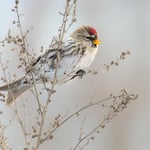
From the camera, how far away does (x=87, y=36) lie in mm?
3486

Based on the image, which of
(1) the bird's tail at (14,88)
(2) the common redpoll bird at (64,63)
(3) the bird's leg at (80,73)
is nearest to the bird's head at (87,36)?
(2) the common redpoll bird at (64,63)

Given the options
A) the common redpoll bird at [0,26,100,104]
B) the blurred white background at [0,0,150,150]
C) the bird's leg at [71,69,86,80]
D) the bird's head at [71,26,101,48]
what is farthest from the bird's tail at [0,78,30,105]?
the blurred white background at [0,0,150,150]

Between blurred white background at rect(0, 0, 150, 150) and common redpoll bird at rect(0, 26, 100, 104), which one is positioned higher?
common redpoll bird at rect(0, 26, 100, 104)

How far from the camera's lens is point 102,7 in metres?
7.21

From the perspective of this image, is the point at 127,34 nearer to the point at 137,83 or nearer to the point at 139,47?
the point at 139,47

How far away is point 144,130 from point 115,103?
3864mm

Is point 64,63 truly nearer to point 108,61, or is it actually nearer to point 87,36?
point 87,36

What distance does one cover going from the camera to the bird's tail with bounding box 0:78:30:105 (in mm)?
2872

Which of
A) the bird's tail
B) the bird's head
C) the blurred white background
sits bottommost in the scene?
the blurred white background

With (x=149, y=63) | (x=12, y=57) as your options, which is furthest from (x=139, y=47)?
(x=12, y=57)

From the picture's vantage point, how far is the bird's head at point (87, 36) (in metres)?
3.49

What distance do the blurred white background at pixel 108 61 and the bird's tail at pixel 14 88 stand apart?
6.99ft

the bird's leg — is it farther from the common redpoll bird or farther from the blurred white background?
the blurred white background

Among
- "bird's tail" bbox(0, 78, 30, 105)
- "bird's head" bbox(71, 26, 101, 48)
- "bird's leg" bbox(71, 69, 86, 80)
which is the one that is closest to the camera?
"bird's tail" bbox(0, 78, 30, 105)
